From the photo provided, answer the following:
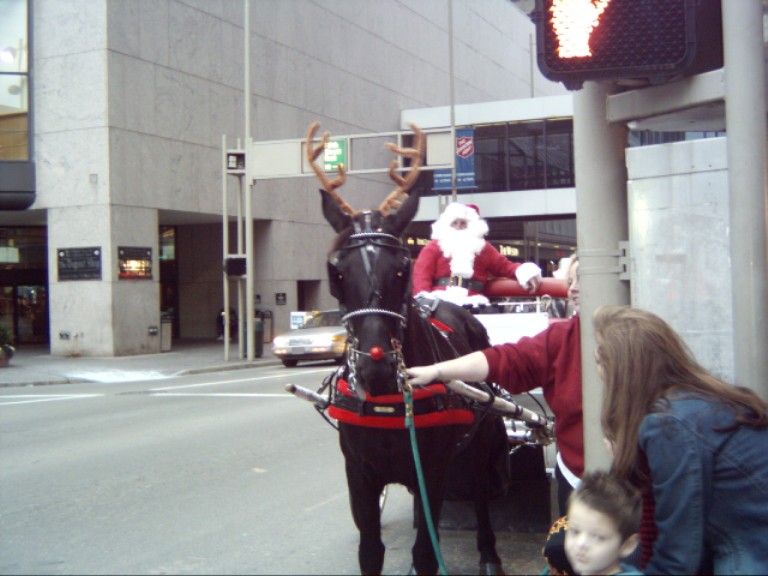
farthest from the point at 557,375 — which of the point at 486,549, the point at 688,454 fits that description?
the point at 486,549

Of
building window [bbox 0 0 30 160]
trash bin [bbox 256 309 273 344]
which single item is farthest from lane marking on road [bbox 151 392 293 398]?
trash bin [bbox 256 309 273 344]

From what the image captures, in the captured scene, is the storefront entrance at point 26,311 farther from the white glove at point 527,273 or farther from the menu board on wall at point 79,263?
the white glove at point 527,273

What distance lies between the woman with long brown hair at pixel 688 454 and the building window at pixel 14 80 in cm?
2637

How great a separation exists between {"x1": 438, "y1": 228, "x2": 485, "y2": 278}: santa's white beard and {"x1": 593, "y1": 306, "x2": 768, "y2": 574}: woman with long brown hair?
4389 millimetres

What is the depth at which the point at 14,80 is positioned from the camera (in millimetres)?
25906

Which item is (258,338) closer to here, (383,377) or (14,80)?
(14,80)

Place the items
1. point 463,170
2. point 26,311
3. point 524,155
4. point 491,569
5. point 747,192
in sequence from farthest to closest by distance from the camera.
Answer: point 524,155 → point 463,170 → point 26,311 → point 491,569 → point 747,192

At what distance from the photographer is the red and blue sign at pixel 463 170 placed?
117 feet

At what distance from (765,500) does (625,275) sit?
1337 mm

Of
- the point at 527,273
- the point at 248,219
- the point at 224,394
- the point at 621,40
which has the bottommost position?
the point at 224,394

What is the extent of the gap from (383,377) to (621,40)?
1.75 metres

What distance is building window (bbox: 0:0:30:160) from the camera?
84.6ft

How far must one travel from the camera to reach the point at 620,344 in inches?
106

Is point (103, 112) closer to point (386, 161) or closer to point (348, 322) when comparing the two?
point (386, 161)
